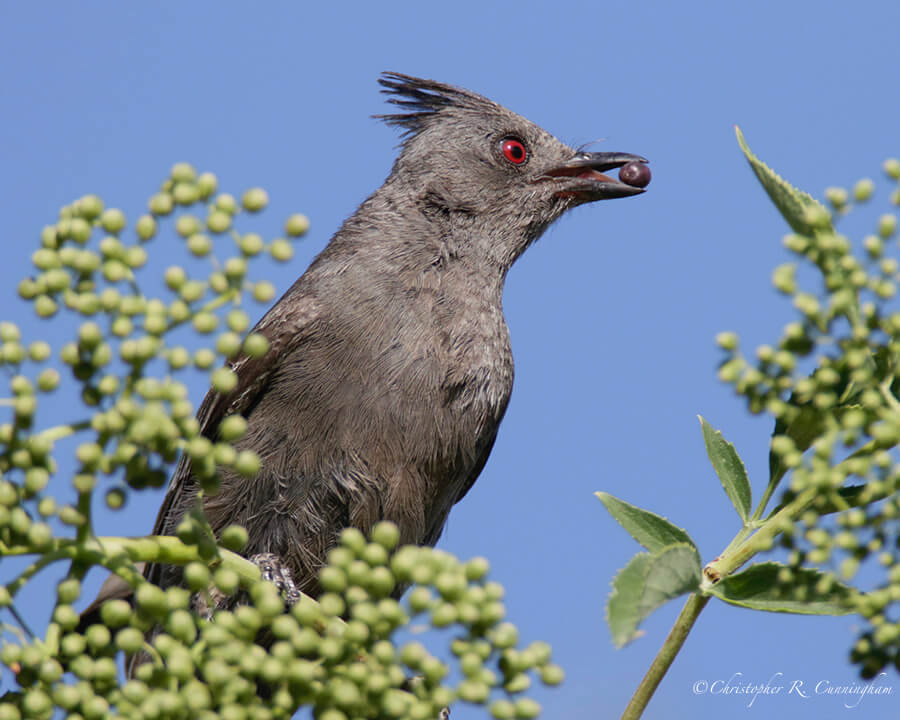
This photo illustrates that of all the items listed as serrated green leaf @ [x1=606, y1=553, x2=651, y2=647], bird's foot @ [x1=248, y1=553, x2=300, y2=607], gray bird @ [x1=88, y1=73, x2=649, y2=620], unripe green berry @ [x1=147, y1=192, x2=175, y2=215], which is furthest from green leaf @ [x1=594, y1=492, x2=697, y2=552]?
gray bird @ [x1=88, y1=73, x2=649, y2=620]

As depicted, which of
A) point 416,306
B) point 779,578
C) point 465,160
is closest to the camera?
point 779,578

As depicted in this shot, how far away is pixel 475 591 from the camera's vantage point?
254 cm

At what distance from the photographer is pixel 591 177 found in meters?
7.40

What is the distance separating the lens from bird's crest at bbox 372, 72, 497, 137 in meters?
7.64

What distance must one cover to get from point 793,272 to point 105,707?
1860 mm

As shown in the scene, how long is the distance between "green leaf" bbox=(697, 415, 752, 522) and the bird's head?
361 cm

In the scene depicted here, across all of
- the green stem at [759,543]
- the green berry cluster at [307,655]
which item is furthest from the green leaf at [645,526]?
the green berry cluster at [307,655]

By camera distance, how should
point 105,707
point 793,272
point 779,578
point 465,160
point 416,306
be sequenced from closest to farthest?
point 105,707 → point 793,272 → point 779,578 → point 416,306 → point 465,160

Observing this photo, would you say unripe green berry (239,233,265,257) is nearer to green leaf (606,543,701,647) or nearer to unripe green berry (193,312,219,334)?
unripe green berry (193,312,219,334)

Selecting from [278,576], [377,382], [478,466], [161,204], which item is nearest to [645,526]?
[161,204]

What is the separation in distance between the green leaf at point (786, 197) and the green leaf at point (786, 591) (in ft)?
2.87

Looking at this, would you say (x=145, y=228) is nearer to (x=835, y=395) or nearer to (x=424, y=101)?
(x=835, y=395)

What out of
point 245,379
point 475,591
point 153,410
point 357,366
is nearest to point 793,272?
point 475,591

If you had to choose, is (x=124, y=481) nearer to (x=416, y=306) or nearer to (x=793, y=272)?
(x=793, y=272)
